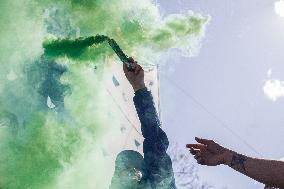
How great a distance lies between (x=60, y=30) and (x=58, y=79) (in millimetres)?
1429

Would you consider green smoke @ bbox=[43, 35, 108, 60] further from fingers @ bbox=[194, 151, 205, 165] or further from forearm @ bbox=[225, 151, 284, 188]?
forearm @ bbox=[225, 151, 284, 188]

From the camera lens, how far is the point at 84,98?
1139 centimetres

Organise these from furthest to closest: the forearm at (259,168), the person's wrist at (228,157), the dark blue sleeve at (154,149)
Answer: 1. the dark blue sleeve at (154,149)
2. the person's wrist at (228,157)
3. the forearm at (259,168)

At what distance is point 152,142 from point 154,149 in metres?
0.08

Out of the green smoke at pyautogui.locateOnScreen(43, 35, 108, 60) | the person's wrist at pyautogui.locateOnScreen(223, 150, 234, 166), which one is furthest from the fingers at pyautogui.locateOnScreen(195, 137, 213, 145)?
the green smoke at pyautogui.locateOnScreen(43, 35, 108, 60)

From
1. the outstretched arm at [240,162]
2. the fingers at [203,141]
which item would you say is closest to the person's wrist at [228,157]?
the outstretched arm at [240,162]

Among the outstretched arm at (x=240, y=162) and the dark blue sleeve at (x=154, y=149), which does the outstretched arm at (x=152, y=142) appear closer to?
the dark blue sleeve at (x=154, y=149)

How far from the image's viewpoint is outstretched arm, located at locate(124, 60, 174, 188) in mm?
4438

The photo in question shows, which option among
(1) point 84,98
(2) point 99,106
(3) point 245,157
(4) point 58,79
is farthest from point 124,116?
(3) point 245,157

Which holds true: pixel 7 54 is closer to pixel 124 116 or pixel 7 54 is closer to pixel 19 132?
pixel 19 132

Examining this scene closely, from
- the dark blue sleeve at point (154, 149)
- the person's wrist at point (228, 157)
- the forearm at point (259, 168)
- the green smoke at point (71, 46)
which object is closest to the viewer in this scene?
the forearm at point (259, 168)

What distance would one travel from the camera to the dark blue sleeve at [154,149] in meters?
4.44

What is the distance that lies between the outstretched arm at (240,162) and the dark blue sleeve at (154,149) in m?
1.02

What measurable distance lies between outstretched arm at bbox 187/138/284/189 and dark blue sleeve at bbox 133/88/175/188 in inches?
40.0
